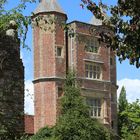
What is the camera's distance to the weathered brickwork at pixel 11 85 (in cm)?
1625

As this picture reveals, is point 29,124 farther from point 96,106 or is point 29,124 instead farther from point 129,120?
point 129,120

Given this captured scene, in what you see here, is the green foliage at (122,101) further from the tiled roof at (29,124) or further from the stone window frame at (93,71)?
the tiled roof at (29,124)

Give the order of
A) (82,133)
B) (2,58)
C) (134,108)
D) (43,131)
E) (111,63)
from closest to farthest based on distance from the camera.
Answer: (2,58) < (82,133) < (43,131) < (134,108) < (111,63)

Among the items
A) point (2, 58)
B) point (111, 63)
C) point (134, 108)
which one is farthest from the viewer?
point (111, 63)

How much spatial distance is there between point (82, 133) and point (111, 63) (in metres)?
19.3

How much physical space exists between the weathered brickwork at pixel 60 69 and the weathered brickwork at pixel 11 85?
26.4 meters

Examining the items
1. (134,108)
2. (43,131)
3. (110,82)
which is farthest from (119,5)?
(110,82)

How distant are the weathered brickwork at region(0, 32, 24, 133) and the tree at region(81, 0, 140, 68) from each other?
507cm

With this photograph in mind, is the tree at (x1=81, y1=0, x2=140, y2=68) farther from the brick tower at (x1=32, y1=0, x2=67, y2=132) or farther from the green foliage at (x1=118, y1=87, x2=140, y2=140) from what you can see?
the brick tower at (x1=32, y1=0, x2=67, y2=132)

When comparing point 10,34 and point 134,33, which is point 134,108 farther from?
point 134,33

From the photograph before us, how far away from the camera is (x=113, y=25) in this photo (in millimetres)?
12039

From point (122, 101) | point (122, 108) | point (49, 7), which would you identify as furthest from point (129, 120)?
point (49, 7)

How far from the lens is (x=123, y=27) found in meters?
11.6

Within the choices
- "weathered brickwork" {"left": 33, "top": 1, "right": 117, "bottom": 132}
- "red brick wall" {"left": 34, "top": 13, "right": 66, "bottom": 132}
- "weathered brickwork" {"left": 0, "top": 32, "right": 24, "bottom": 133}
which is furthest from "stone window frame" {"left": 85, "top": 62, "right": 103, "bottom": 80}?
"weathered brickwork" {"left": 0, "top": 32, "right": 24, "bottom": 133}
